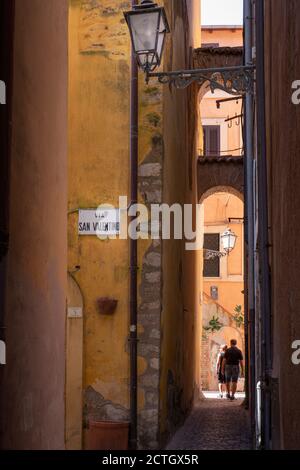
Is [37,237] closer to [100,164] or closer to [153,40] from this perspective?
[153,40]

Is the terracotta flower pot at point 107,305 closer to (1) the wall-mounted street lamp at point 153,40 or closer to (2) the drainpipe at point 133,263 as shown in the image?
(2) the drainpipe at point 133,263

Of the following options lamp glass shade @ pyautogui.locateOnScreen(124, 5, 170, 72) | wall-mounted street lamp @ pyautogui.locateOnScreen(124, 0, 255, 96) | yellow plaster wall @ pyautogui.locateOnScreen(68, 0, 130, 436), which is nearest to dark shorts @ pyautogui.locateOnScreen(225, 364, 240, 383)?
yellow plaster wall @ pyautogui.locateOnScreen(68, 0, 130, 436)

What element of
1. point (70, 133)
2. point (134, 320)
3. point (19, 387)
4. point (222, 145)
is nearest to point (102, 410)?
point (134, 320)

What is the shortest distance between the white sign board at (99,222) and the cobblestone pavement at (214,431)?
2.60m

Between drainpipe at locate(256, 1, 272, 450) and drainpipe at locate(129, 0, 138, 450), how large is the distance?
87.4 inches

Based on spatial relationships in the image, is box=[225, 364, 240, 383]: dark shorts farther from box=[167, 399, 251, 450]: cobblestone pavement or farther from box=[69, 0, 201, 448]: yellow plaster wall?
box=[69, 0, 201, 448]: yellow plaster wall

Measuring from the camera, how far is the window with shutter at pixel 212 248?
28.6 meters

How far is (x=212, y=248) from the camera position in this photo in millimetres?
28594

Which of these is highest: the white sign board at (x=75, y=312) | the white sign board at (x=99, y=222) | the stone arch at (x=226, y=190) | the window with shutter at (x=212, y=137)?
the window with shutter at (x=212, y=137)

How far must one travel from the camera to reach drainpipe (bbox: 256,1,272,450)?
5.68 metres

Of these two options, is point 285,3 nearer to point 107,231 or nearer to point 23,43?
point 23,43

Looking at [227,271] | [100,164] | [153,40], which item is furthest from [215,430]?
[227,271]

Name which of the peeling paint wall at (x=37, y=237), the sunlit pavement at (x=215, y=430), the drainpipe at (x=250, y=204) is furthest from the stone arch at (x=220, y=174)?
the peeling paint wall at (x=37, y=237)

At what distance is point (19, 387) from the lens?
4133 mm
